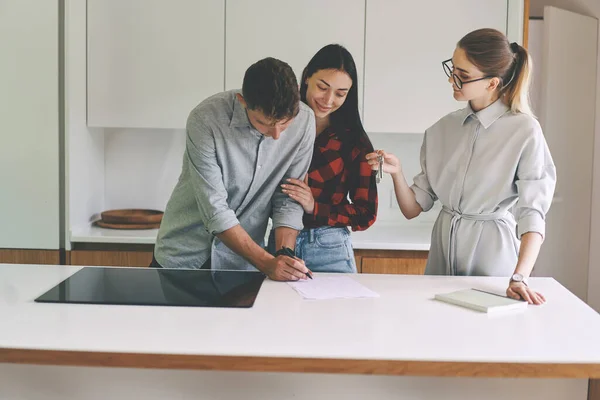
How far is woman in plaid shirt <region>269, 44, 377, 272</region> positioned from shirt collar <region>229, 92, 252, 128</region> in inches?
10.8

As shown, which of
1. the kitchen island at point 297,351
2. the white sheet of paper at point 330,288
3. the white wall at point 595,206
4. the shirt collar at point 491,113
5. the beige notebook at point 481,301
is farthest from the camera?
the white wall at point 595,206

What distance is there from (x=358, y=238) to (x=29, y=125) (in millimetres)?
1636

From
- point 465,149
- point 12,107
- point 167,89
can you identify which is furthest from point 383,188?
point 12,107

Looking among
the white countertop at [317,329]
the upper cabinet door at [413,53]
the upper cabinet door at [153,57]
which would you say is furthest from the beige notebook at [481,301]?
the upper cabinet door at [153,57]

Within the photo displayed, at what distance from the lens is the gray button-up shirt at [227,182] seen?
2.00 m

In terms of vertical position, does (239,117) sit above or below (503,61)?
below

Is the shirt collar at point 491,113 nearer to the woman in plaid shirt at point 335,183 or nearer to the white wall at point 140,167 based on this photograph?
the woman in plaid shirt at point 335,183

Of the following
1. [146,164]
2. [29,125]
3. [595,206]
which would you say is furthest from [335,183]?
[595,206]

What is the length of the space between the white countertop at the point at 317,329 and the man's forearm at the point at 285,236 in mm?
280

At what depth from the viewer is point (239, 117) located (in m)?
2.00

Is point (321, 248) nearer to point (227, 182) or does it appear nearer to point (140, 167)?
point (227, 182)

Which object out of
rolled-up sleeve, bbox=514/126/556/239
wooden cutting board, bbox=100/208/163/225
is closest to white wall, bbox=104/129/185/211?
wooden cutting board, bbox=100/208/163/225

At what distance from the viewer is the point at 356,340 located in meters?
1.45

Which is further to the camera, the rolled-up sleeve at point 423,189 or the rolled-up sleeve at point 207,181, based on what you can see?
the rolled-up sleeve at point 423,189
